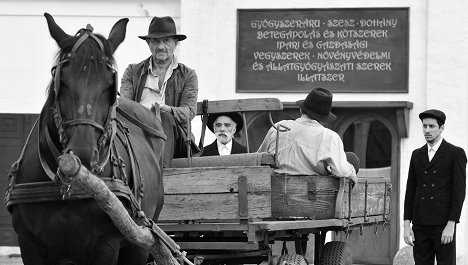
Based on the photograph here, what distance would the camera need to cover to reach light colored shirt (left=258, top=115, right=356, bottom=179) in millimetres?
9281

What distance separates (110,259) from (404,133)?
10.2 m

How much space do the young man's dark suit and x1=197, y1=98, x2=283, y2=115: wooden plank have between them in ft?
7.04

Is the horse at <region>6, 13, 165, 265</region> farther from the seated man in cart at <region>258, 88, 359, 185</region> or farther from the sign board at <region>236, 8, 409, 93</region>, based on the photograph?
the sign board at <region>236, 8, 409, 93</region>

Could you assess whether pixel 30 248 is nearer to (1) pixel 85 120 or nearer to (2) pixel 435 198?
(1) pixel 85 120

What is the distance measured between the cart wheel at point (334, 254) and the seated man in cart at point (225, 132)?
1350mm

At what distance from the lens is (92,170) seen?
20.0 feet

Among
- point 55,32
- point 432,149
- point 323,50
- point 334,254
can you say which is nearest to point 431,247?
point 432,149

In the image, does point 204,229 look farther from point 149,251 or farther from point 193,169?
point 149,251

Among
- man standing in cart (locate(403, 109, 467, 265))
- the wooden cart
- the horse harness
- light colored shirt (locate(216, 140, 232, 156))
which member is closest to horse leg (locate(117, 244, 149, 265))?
the horse harness

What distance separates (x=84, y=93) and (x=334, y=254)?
4.01m

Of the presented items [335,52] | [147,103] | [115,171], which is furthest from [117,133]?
[335,52]

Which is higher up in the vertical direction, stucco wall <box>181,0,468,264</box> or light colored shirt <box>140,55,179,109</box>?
stucco wall <box>181,0,468,264</box>

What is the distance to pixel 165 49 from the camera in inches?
363

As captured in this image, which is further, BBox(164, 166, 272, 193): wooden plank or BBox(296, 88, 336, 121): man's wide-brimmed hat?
BBox(296, 88, 336, 121): man's wide-brimmed hat
